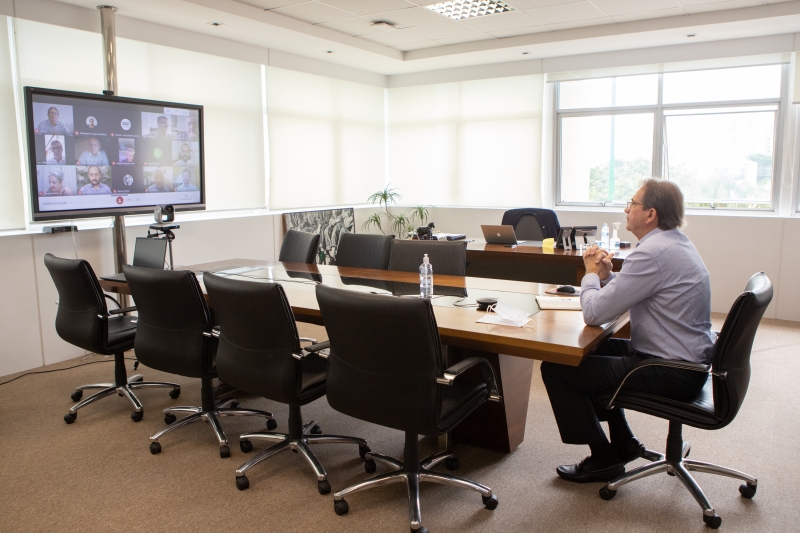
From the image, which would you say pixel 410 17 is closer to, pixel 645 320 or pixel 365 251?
pixel 365 251

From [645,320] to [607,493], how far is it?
787 mm

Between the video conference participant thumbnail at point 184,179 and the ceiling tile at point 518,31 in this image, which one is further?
the ceiling tile at point 518,31

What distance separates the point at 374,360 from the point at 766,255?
215 inches

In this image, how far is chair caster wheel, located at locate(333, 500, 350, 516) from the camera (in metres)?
2.69

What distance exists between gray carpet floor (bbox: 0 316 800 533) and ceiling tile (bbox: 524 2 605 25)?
354 centimetres

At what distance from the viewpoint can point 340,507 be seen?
2689mm

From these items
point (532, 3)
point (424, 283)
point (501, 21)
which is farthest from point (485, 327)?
point (501, 21)

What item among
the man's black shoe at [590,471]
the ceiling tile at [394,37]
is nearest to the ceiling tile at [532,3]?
the ceiling tile at [394,37]

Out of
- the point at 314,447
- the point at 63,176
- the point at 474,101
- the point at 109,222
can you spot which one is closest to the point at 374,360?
the point at 314,447

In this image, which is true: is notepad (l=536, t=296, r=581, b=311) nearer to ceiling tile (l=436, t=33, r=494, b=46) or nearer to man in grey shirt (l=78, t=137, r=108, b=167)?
man in grey shirt (l=78, t=137, r=108, b=167)

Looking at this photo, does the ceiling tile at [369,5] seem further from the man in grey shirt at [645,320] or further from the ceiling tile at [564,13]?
the man in grey shirt at [645,320]

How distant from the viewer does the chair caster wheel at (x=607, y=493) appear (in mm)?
2801

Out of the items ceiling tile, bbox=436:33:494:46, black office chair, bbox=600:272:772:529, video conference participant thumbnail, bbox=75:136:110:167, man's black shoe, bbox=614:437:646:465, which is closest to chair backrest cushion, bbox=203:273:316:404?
black office chair, bbox=600:272:772:529

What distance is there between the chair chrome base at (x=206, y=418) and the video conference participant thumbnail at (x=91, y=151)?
229 centimetres
